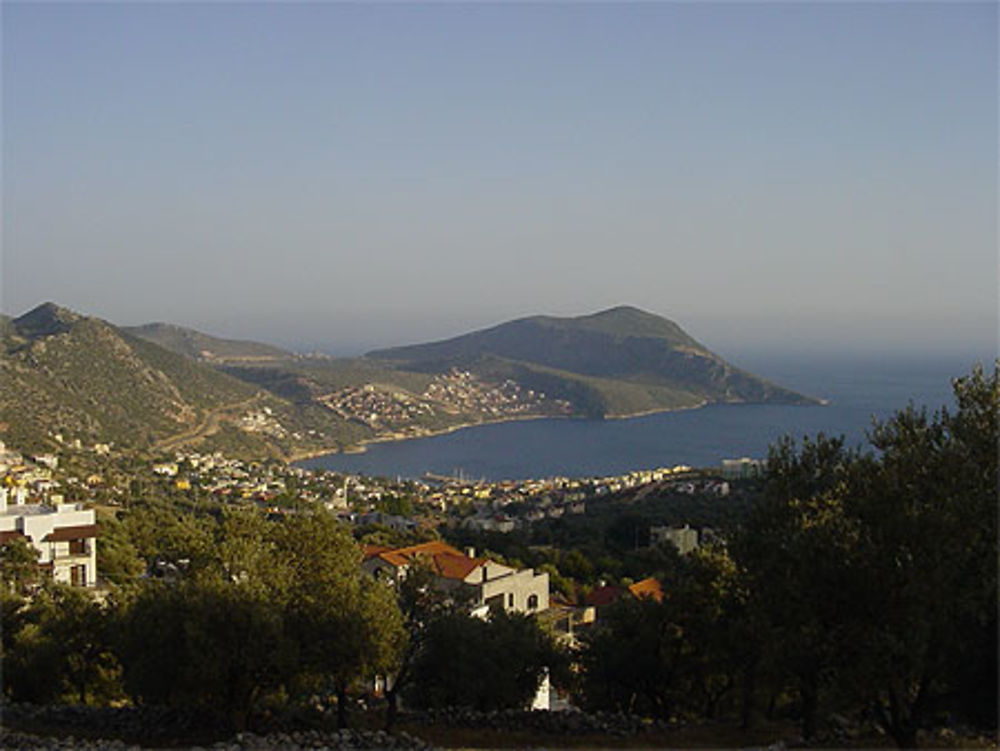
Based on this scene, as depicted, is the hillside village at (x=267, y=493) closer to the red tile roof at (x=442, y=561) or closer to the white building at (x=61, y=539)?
the white building at (x=61, y=539)

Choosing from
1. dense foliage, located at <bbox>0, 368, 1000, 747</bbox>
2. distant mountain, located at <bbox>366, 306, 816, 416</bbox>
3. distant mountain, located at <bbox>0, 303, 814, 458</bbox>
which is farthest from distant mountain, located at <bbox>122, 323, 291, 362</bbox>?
dense foliage, located at <bbox>0, 368, 1000, 747</bbox>

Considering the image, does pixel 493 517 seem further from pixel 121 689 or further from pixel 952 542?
pixel 952 542

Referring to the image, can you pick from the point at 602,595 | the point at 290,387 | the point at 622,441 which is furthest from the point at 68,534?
the point at 290,387

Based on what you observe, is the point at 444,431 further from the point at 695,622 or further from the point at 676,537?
the point at 695,622

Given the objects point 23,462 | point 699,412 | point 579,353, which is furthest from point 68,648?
point 579,353

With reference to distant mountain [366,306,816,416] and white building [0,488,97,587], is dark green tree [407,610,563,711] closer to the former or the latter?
white building [0,488,97,587]
